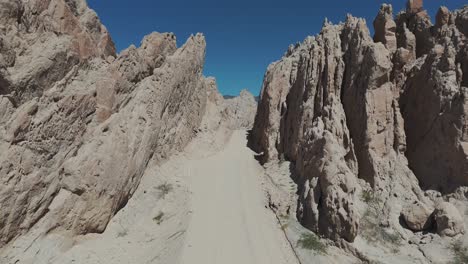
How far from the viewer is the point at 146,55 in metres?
27.4

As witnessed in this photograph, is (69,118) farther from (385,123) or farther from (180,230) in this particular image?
(385,123)

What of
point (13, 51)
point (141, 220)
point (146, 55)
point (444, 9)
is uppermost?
point (146, 55)

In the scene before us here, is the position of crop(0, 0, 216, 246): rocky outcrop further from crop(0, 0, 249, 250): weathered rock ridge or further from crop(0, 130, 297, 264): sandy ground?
crop(0, 130, 297, 264): sandy ground

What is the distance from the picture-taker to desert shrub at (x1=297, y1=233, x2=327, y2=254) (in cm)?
1884

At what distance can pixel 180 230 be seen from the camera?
20.8m

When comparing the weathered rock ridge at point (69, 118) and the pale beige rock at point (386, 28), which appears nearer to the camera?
the weathered rock ridge at point (69, 118)

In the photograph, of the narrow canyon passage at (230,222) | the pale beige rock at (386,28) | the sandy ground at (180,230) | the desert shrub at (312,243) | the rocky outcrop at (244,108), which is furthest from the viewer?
the rocky outcrop at (244,108)

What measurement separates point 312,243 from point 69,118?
667 inches

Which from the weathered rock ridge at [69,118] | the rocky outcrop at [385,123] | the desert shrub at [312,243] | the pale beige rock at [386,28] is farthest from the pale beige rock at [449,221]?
the weathered rock ridge at [69,118]

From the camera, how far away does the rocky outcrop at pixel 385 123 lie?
19828 mm

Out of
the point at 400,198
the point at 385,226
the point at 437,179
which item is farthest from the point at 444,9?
the point at 385,226

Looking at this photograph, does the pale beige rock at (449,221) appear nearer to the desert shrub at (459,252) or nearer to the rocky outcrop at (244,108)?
the desert shrub at (459,252)

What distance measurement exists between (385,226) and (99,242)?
17.9 meters

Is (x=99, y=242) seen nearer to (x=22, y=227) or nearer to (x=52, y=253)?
(x=52, y=253)
